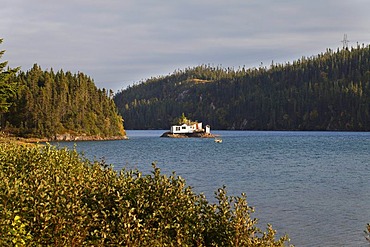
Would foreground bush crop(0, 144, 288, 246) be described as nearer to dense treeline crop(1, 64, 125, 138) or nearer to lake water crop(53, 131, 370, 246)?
lake water crop(53, 131, 370, 246)

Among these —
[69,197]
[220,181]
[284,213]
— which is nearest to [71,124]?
[220,181]

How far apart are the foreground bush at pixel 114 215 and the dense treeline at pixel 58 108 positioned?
4861 inches

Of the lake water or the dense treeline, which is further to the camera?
the dense treeline

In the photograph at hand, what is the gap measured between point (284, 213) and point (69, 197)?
79.5 feet

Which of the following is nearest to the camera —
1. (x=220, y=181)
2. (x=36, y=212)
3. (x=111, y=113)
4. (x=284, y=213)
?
(x=36, y=212)

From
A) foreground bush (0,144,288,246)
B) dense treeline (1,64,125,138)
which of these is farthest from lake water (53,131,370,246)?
dense treeline (1,64,125,138)

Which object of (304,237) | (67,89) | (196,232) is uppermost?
(67,89)

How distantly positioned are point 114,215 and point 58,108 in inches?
5892

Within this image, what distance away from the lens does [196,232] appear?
1526 centimetres

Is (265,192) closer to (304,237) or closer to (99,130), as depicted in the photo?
(304,237)

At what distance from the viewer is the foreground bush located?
1345 cm

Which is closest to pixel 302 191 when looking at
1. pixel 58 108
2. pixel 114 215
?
pixel 114 215

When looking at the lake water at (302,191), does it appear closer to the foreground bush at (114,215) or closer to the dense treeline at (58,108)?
the foreground bush at (114,215)

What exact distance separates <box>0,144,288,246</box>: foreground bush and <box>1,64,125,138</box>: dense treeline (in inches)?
Result: 4861
